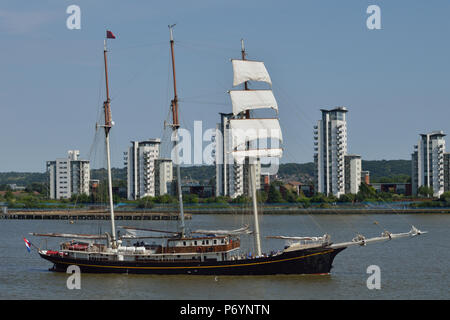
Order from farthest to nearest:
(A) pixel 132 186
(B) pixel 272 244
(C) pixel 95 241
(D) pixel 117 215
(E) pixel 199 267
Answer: (A) pixel 132 186
(D) pixel 117 215
(B) pixel 272 244
(C) pixel 95 241
(E) pixel 199 267

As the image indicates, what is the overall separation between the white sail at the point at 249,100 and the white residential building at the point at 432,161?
114966mm

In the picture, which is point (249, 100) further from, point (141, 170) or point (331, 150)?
point (141, 170)

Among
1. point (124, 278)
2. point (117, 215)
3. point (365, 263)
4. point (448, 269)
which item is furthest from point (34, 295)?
point (117, 215)

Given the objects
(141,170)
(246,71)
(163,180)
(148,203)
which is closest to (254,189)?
(246,71)

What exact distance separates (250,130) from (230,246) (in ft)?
30.6

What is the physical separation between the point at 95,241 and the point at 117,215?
88.9 metres

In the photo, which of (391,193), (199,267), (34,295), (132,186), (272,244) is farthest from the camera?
(132,186)

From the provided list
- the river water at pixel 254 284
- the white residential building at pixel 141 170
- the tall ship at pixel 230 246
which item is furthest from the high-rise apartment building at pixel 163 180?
the tall ship at pixel 230 246

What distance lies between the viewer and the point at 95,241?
5162 centimetres

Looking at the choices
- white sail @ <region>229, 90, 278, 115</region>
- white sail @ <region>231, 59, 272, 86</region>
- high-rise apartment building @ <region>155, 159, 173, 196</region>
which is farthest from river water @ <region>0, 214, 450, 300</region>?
high-rise apartment building @ <region>155, 159, 173, 196</region>

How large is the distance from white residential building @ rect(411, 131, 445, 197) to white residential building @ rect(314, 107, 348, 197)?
669 inches

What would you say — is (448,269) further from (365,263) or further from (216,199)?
(216,199)

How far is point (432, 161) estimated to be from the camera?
6304 inches

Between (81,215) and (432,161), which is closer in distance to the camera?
(81,215)
